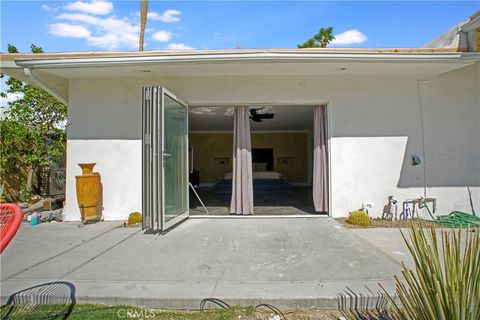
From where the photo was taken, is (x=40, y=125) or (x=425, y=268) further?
(x=40, y=125)

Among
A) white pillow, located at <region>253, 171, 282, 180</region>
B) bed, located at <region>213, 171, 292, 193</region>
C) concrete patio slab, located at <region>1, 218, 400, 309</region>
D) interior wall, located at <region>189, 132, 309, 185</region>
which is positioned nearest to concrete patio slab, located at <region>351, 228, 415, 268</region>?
concrete patio slab, located at <region>1, 218, 400, 309</region>

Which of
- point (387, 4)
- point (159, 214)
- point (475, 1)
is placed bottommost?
point (159, 214)

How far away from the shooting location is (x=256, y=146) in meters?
14.4

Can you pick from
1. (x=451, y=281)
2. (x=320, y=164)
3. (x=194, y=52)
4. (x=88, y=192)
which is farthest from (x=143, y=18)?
(x=451, y=281)

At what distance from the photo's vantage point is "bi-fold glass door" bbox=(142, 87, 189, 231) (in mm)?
4230

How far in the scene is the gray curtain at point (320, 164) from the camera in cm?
596

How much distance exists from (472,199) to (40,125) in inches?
438

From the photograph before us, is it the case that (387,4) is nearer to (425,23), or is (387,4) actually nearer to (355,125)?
(425,23)

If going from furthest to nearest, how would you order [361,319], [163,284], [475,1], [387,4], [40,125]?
1. [40,125]
2. [387,4]
3. [475,1]
4. [163,284]
5. [361,319]

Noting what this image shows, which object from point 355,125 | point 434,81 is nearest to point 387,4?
point 434,81

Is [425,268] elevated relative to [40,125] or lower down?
lower down

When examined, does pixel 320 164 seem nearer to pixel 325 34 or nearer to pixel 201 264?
pixel 201 264

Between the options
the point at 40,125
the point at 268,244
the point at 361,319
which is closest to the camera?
the point at 361,319

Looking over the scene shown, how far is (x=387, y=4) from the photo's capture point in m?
6.08
